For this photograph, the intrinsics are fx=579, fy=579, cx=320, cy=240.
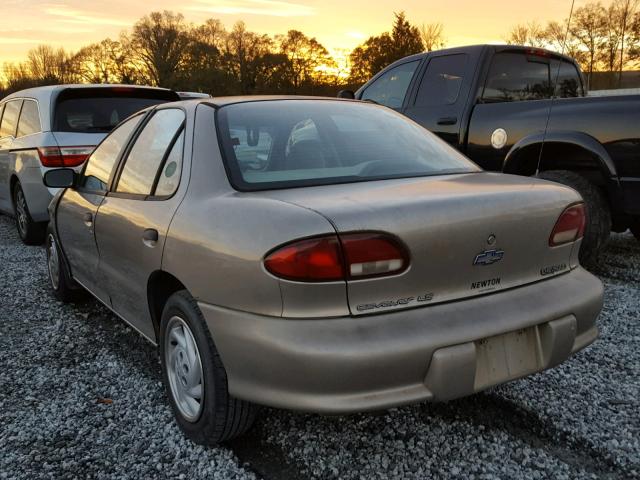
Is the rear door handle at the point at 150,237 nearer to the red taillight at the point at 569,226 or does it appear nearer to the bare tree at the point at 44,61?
the red taillight at the point at 569,226

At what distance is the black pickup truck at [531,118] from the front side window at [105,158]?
2637mm

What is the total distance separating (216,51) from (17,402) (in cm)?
6407

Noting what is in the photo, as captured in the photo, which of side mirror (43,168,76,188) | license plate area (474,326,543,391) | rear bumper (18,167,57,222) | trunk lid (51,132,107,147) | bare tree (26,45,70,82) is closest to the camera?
license plate area (474,326,543,391)

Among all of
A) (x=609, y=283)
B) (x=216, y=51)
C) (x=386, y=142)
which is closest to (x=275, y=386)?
(x=386, y=142)

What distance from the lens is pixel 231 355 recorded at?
6.86 ft

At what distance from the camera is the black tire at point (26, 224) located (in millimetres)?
6662

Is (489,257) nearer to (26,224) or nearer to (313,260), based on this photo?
(313,260)

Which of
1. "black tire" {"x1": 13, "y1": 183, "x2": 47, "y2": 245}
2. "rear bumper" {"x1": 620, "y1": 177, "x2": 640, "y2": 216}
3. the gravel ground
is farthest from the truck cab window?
"black tire" {"x1": 13, "y1": 183, "x2": 47, "y2": 245}

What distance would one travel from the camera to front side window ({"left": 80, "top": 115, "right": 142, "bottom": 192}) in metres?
3.42

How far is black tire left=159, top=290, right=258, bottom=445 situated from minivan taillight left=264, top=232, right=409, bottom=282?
50cm

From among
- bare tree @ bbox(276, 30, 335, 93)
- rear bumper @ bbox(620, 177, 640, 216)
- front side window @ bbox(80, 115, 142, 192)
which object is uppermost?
bare tree @ bbox(276, 30, 335, 93)

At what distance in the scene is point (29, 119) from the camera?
21.7ft

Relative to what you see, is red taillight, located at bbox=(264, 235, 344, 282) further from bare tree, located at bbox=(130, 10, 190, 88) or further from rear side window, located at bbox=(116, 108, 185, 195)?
bare tree, located at bbox=(130, 10, 190, 88)

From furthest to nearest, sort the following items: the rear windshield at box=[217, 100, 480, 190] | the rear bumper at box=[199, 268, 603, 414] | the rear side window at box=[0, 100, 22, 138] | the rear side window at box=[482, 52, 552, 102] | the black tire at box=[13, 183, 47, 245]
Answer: the rear side window at box=[0, 100, 22, 138]
the black tire at box=[13, 183, 47, 245]
the rear side window at box=[482, 52, 552, 102]
the rear windshield at box=[217, 100, 480, 190]
the rear bumper at box=[199, 268, 603, 414]
